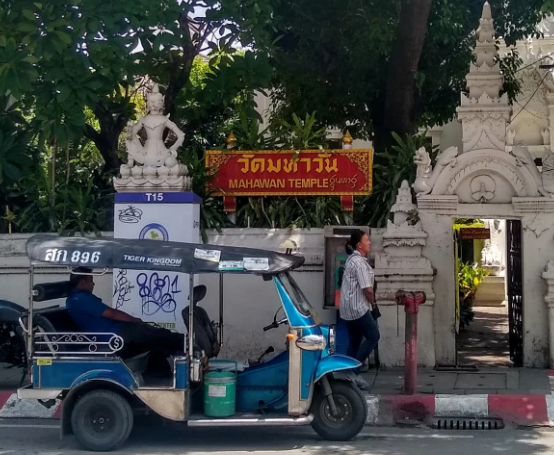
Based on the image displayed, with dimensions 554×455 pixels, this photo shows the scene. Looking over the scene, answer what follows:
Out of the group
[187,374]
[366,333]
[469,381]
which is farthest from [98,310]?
[469,381]

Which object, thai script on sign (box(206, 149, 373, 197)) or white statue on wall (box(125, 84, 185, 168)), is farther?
thai script on sign (box(206, 149, 373, 197))

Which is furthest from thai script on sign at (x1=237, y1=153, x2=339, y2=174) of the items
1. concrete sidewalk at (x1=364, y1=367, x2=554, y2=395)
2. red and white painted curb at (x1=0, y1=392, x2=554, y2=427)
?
red and white painted curb at (x1=0, y1=392, x2=554, y2=427)

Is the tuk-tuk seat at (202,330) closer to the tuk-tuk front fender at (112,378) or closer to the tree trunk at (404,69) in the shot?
the tuk-tuk front fender at (112,378)

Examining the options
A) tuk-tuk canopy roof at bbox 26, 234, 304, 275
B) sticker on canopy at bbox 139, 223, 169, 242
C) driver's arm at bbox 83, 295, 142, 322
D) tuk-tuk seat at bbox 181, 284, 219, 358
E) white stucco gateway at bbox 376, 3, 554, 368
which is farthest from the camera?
white stucco gateway at bbox 376, 3, 554, 368

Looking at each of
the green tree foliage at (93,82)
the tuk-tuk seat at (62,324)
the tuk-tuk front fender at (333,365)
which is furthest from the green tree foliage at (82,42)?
the tuk-tuk front fender at (333,365)

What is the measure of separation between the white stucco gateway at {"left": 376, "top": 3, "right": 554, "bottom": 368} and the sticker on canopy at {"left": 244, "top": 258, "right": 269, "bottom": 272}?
389 centimetres

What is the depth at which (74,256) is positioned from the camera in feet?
24.0

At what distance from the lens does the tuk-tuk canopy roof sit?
7281 mm

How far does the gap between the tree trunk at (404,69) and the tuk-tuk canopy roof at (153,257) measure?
18.3 feet

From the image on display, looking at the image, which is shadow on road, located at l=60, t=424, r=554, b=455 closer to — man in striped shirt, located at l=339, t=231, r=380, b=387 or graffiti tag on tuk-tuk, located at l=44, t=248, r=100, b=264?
man in striped shirt, located at l=339, t=231, r=380, b=387

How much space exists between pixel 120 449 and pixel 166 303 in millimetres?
3131

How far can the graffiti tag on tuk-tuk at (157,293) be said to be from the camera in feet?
34.6

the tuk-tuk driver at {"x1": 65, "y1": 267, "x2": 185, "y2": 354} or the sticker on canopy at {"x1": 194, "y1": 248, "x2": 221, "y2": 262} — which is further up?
the sticker on canopy at {"x1": 194, "y1": 248, "x2": 221, "y2": 262}

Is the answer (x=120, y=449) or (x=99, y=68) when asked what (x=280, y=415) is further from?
(x=99, y=68)
